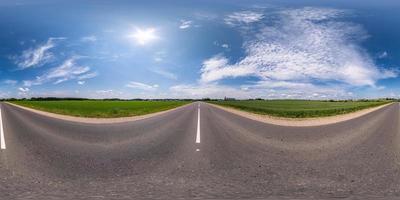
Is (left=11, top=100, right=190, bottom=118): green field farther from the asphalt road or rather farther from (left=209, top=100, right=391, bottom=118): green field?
the asphalt road

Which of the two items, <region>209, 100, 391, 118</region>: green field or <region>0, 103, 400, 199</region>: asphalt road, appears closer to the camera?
<region>0, 103, 400, 199</region>: asphalt road

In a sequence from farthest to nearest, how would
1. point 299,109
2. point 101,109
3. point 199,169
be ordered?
point 299,109 < point 101,109 < point 199,169

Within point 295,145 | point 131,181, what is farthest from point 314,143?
point 131,181

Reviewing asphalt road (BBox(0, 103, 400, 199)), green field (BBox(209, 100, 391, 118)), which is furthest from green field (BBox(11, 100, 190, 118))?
asphalt road (BBox(0, 103, 400, 199))

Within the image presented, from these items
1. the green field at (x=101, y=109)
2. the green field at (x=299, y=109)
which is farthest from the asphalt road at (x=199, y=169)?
the green field at (x=299, y=109)

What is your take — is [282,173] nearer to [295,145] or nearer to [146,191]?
[146,191]

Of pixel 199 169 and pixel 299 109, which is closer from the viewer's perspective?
pixel 199 169

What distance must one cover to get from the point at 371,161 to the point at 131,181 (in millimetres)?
6468

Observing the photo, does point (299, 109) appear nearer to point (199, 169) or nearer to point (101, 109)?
point (101, 109)

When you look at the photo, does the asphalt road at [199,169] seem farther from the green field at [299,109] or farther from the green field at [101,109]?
the green field at [299,109]

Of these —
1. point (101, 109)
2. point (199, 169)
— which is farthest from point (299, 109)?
point (199, 169)

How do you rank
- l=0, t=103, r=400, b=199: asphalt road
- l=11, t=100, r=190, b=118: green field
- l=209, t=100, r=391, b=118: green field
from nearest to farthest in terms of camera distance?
1. l=0, t=103, r=400, b=199: asphalt road
2. l=11, t=100, r=190, b=118: green field
3. l=209, t=100, r=391, b=118: green field

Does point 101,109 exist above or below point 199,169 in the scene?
above

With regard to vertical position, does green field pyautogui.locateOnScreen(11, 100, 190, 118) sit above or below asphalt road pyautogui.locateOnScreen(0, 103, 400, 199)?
above
